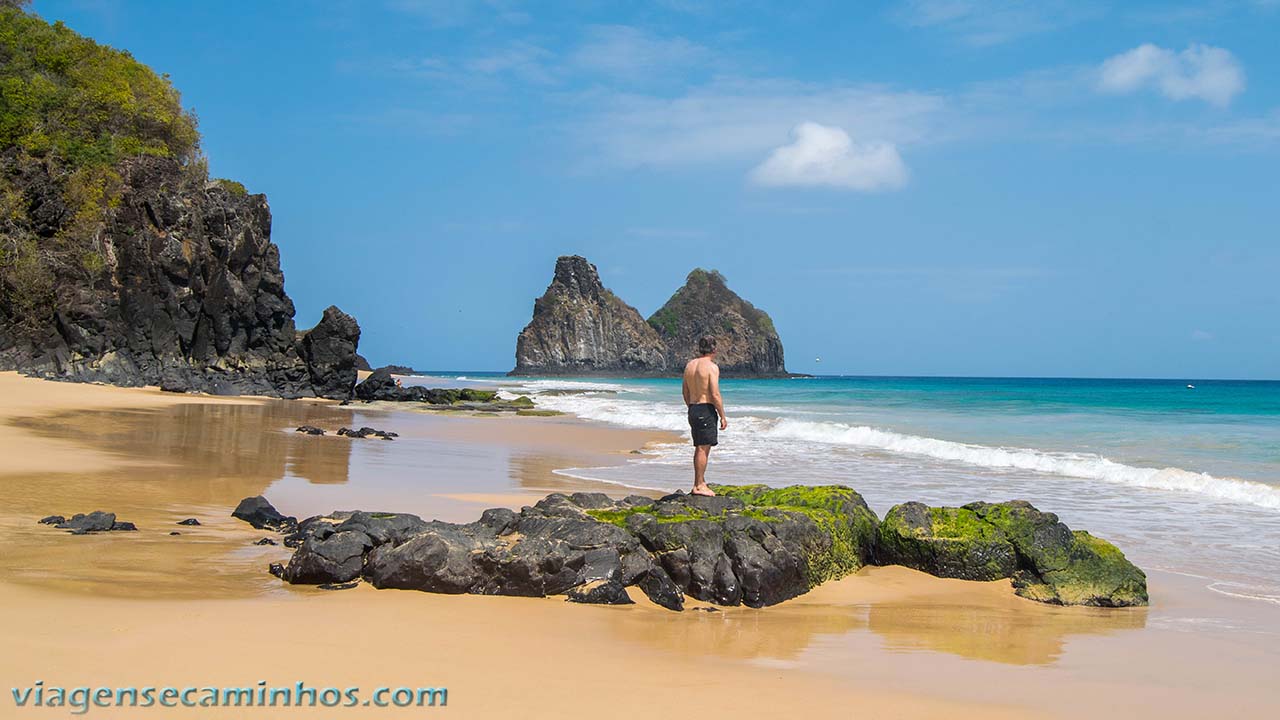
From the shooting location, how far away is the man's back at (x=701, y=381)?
8930mm

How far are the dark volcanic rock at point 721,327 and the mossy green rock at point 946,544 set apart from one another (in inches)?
6166

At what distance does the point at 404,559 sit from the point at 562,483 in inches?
267

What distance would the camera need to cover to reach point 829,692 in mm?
4109

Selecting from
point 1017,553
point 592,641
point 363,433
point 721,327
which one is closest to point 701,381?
point 1017,553

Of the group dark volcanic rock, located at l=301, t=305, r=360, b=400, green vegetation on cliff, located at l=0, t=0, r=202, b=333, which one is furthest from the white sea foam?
green vegetation on cliff, located at l=0, t=0, r=202, b=333

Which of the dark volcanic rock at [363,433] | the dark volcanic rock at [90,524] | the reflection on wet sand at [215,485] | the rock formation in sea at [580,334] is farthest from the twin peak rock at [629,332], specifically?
the dark volcanic rock at [90,524]

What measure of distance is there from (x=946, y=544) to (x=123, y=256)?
3458 cm

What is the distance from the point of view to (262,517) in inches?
316

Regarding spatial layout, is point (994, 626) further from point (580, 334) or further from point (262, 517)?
point (580, 334)

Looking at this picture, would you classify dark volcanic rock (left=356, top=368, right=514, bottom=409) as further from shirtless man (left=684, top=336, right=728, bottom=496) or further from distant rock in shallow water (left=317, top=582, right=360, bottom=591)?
distant rock in shallow water (left=317, top=582, right=360, bottom=591)

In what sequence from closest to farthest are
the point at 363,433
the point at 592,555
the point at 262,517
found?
1. the point at 592,555
2. the point at 262,517
3. the point at 363,433

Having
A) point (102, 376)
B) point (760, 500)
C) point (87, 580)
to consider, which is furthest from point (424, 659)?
point (102, 376)

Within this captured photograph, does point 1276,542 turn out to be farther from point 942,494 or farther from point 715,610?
point 715,610

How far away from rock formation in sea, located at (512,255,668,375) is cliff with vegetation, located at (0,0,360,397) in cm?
11542
